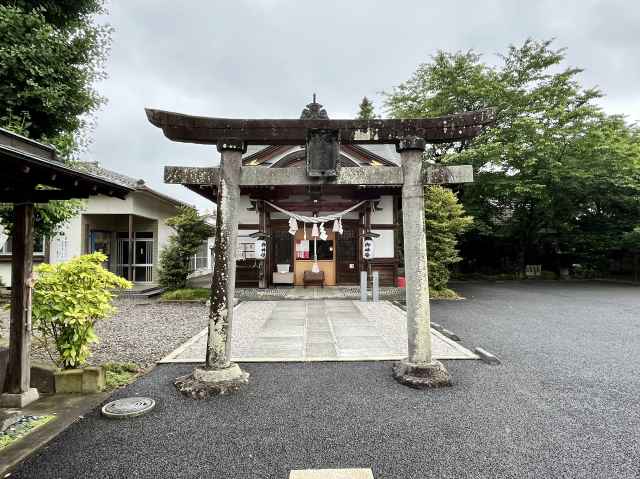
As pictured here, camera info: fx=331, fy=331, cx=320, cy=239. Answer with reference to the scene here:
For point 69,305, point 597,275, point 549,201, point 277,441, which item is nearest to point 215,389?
point 277,441

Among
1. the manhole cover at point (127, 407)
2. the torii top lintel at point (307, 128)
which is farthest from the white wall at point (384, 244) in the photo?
the manhole cover at point (127, 407)

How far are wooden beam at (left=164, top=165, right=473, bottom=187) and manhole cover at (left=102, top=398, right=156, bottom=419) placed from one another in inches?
106

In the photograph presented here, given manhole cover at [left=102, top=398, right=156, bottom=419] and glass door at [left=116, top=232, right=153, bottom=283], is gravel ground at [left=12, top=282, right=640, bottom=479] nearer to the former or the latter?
manhole cover at [left=102, top=398, right=156, bottom=419]

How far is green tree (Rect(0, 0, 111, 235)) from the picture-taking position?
5.95 meters

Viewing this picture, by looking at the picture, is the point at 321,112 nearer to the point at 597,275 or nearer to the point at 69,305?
the point at 69,305

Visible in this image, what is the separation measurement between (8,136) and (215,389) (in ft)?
11.2

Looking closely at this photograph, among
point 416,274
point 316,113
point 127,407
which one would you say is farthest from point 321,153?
point 127,407

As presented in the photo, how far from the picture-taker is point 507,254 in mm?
21328

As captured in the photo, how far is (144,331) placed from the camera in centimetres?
739

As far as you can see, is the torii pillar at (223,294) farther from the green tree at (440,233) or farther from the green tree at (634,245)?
the green tree at (634,245)

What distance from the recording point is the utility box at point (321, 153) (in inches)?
173

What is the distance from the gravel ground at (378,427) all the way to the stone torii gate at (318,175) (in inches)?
20.2

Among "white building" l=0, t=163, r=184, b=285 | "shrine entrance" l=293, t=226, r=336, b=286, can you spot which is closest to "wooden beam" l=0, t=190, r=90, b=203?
"white building" l=0, t=163, r=184, b=285

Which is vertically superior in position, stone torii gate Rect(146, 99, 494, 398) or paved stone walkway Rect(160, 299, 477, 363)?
stone torii gate Rect(146, 99, 494, 398)
